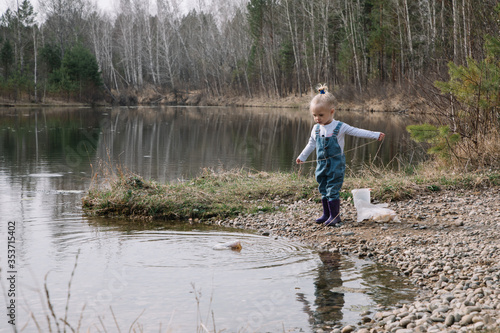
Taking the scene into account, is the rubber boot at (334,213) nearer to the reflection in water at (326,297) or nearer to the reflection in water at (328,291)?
the reflection in water at (328,291)

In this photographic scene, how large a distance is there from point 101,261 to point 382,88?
1469 inches

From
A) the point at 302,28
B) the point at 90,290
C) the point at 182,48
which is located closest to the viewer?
the point at 90,290

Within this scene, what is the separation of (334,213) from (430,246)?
4.91ft

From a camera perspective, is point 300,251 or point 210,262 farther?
point 300,251

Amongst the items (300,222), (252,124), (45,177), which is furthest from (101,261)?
(252,124)

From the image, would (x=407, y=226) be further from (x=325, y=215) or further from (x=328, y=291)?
(x=328, y=291)

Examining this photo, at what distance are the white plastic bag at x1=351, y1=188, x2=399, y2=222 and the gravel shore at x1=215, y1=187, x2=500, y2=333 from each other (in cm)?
8

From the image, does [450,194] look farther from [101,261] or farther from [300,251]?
[101,261]

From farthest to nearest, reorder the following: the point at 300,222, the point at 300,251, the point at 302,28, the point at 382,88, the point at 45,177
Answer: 1. the point at 302,28
2. the point at 382,88
3. the point at 45,177
4. the point at 300,222
5. the point at 300,251

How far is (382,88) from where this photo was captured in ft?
135

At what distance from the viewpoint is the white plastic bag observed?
293 inches

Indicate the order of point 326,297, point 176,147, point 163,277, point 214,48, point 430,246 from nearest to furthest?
point 326,297, point 163,277, point 430,246, point 176,147, point 214,48

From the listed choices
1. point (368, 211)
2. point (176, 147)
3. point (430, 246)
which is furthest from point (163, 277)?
point (176, 147)

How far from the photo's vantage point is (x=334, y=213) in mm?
7492
